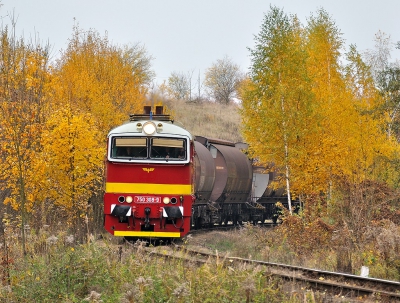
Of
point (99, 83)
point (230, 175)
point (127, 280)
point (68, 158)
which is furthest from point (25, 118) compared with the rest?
point (99, 83)

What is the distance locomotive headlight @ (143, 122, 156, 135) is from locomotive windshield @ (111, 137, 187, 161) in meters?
0.17

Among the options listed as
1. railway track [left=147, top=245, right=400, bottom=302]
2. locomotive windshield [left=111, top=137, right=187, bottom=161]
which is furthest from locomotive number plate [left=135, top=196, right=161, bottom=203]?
railway track [left=147, top=245, right=400, bottom=302]

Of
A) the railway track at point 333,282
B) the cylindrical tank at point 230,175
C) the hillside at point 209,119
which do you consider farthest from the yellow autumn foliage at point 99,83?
the hillside at point 209,119

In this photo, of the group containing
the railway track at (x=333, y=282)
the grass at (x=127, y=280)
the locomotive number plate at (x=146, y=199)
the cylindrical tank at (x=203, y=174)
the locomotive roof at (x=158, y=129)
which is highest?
the locomotive roof at (x=158, y=129)

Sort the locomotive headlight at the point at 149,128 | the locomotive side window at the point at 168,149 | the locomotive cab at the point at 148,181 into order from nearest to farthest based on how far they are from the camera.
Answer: the locomotive cab at the point at 148,181, the locomotive headlight at the point at 149,128, the locomotive side window at the point at 168,149

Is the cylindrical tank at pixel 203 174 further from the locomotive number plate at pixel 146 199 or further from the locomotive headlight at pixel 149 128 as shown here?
the locomotive number plate at pixel 146 199

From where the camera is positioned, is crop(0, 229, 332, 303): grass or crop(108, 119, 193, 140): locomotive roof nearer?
crop(0, 229, 332, 303): grass

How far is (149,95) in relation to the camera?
131 ft

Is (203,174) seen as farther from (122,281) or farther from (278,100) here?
(122,281)

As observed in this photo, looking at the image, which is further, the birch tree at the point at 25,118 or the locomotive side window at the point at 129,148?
the birch tree at the point at 25,118

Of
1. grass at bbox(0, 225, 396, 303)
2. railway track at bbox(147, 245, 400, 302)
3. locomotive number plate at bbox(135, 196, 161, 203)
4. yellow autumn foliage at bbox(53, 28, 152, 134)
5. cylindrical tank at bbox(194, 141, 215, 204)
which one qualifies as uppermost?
yellow autumn foliage at bbox(53, 28, 152, 134)

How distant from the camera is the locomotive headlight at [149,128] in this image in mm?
14747

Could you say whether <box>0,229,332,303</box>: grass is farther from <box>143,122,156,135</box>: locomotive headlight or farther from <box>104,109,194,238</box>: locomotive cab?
<box>143,122,156,135</box>: locomotive headlight

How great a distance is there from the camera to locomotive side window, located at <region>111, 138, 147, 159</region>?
1482 centimetres
